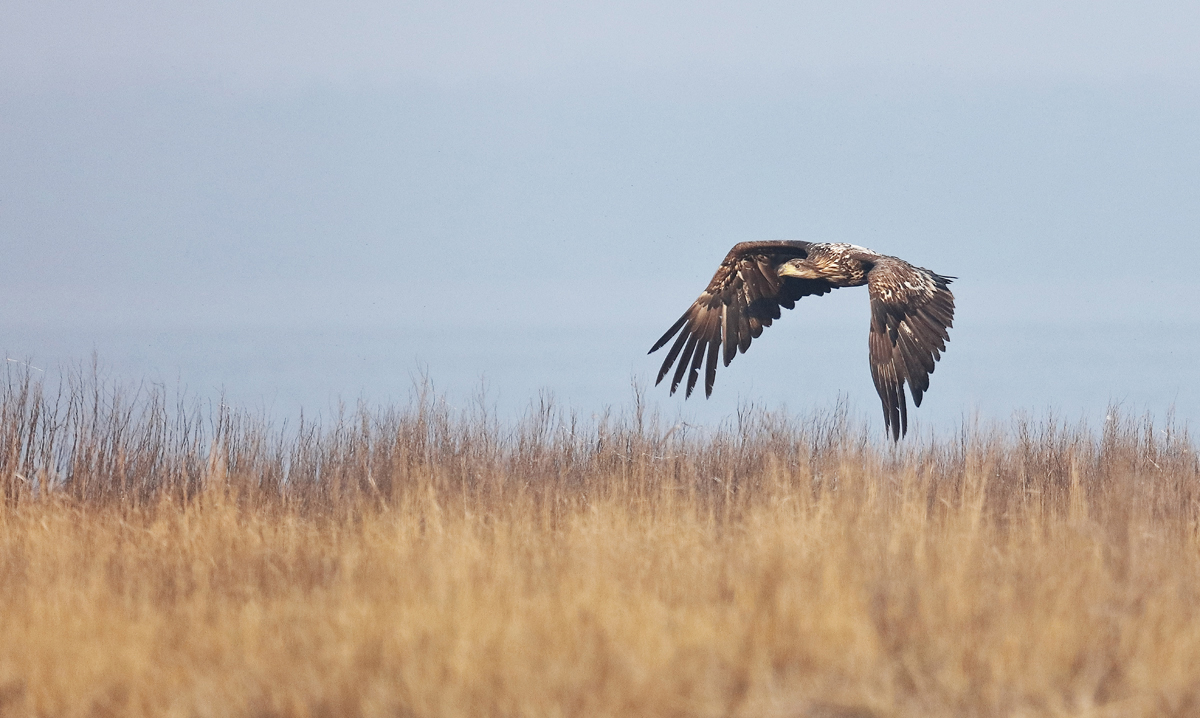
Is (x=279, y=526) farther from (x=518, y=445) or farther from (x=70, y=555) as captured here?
(x=518, y=445)

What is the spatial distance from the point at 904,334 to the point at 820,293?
229 centimetres

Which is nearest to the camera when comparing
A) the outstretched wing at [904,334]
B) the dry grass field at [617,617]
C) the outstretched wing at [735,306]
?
the dry grass field at [617,617]

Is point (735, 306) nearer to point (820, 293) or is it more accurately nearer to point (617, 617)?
point (820, 293)

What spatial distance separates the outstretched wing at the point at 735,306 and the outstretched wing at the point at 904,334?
181 centimetres

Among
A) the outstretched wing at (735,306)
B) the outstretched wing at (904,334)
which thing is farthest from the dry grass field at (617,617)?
the outstretched wing at (735,306)

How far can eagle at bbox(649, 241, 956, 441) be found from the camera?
9586 mm

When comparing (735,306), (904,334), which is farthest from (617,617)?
(735,306)

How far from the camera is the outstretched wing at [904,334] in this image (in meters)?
9.53

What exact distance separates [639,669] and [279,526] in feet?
15.7

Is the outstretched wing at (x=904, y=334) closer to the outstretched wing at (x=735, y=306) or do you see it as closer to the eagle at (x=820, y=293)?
the eagle at (x=820, y=293)

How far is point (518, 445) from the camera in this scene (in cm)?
1512

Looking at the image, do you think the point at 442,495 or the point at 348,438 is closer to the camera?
the point at 442,495

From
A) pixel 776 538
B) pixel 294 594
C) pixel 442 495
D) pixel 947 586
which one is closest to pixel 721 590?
pixel 776 538

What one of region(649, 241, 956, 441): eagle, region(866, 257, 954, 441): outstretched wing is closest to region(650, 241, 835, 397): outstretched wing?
region(649, 241, 956, 441): eagle
